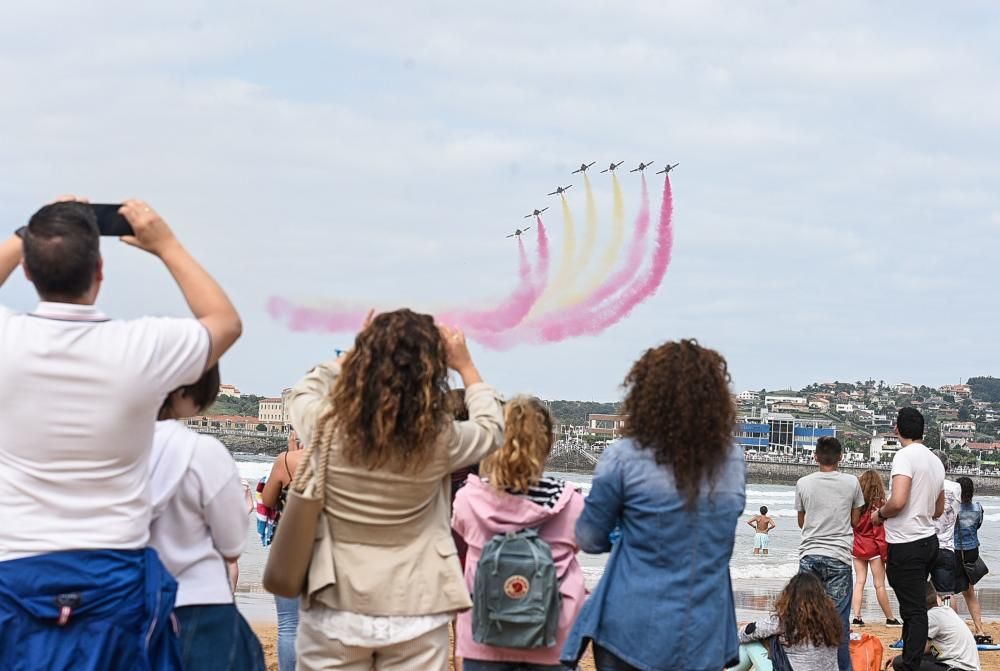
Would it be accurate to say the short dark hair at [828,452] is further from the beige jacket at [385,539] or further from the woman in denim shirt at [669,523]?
the beige jacket at [385,539]

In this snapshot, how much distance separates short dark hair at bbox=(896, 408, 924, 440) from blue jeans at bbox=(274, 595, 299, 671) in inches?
176

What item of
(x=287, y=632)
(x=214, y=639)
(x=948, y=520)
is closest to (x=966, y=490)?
(x=948, y=520)

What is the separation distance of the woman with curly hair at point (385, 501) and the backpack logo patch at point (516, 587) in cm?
64

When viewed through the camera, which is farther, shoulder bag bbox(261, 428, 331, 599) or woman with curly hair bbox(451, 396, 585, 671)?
woman with curly hair bbox(451, 396, 585, 671)

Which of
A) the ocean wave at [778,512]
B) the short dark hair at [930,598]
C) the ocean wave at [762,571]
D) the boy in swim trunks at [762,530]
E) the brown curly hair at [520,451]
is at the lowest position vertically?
the ocean wave at [778,512]

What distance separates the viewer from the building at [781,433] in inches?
5051

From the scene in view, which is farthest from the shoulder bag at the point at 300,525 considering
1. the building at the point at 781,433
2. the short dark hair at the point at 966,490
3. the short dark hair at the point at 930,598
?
the building at the point at 781,433

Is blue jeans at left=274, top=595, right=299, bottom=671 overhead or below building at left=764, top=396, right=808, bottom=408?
below

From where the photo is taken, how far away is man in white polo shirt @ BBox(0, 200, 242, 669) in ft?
10.3

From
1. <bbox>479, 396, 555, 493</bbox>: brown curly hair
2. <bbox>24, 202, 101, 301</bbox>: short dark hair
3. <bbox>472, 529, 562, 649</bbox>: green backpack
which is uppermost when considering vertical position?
<bbox>24, 202, 101, 301</bbox>: short dark hair

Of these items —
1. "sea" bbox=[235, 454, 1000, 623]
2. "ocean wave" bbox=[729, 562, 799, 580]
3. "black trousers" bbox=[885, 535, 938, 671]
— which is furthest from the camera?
"ocean wave" bbox=[729, 562, 799, 580]

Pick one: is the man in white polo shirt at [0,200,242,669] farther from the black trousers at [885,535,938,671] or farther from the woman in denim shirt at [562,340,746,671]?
the black trousers at [885,535,938,671]

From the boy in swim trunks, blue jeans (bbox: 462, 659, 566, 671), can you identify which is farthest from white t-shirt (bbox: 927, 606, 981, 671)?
the boy in swim trunks

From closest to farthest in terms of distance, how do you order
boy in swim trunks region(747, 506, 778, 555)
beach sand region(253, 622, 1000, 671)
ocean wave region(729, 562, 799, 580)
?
beach sand region(253, 622, 1000, 671) → ocean wave region(729, 562, 799, 580) → boy in swim trunks region(747, 506, 778, 555)
